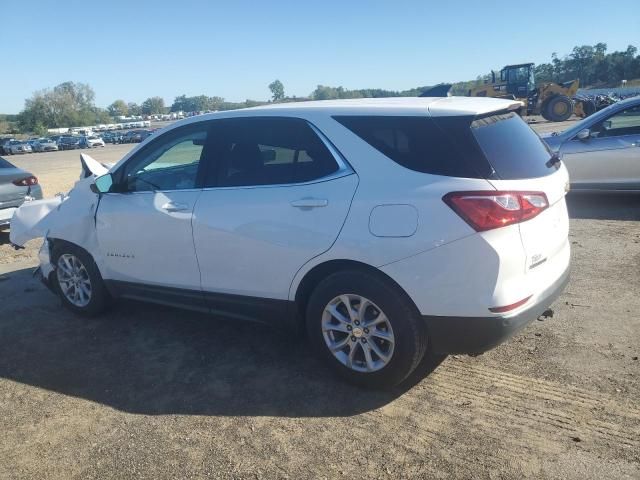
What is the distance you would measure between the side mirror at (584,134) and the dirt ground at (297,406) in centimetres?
390

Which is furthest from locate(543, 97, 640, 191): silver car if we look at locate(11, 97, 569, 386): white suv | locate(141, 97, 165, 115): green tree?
locate(141, 97, 165, 115): green tree

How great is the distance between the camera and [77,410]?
3436mm

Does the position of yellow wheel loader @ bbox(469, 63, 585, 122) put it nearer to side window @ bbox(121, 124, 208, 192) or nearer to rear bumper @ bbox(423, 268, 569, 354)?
side window @ bbox(121, 124, 208, 192)

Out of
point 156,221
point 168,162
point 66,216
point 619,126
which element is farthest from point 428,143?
point 619,126

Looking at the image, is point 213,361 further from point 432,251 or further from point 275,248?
point 432,251

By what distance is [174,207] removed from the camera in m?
4.00

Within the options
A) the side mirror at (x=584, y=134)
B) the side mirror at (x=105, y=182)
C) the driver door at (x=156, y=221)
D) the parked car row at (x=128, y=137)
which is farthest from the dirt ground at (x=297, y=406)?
the parked car row at (x=128, y=137)

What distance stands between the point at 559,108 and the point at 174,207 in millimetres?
28411

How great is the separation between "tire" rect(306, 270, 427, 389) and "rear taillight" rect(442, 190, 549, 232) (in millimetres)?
596

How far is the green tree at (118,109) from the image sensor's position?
178 m

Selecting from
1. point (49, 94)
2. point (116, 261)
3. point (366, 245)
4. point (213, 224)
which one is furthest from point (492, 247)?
point (49, 94)

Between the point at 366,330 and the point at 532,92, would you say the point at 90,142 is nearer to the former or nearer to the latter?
the point at 532,92

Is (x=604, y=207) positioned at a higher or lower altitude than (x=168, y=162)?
lower

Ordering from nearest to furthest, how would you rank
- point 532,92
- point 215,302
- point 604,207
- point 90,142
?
1. point 215,302
2. point 604,207
3. point 532,92
4. point 90,142
